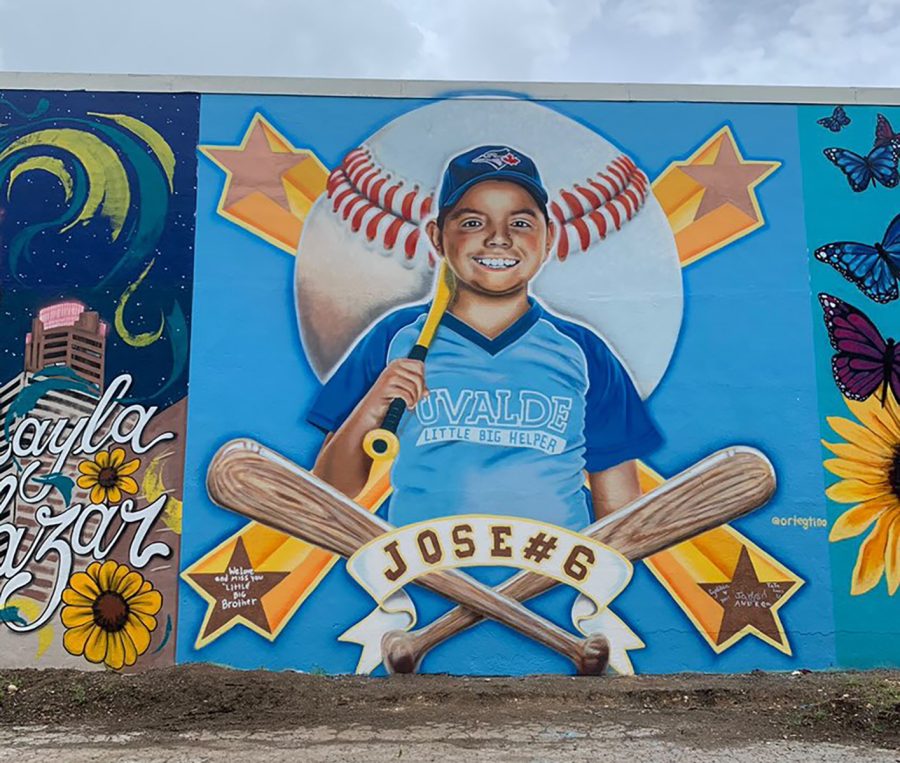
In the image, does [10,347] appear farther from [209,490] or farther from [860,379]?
[860,379]

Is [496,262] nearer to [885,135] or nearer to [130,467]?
[130,467]

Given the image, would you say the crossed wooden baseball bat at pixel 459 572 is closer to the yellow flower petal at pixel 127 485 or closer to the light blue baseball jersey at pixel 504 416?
the light blue baseball jersey at pixel 504 416

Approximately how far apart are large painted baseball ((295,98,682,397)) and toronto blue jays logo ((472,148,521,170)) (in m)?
0.16

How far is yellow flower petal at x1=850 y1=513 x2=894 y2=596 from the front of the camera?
33.4 ft

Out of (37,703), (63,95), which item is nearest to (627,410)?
(37,703)

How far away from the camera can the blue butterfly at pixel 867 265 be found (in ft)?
35.8

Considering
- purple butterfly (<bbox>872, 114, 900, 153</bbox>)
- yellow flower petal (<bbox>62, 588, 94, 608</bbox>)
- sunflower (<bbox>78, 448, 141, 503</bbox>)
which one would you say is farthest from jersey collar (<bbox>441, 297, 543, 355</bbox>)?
yellow flower petal (<bbox>62, 588, 94, 608</bbox>)

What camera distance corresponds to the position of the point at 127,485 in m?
10.2

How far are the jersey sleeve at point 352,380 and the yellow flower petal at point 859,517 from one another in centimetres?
574

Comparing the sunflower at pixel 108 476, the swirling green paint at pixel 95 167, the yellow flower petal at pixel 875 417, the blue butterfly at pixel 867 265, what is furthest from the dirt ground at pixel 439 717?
the swirling green paint at pixel 95 167

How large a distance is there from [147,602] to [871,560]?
27.7ft

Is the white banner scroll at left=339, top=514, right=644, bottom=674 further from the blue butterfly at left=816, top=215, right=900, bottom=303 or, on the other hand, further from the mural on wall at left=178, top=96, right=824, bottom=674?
the blue butterfly at left=816, top=215, right=900, bottom=303

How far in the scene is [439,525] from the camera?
Result: 10.1m

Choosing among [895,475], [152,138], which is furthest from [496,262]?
[895,475]
